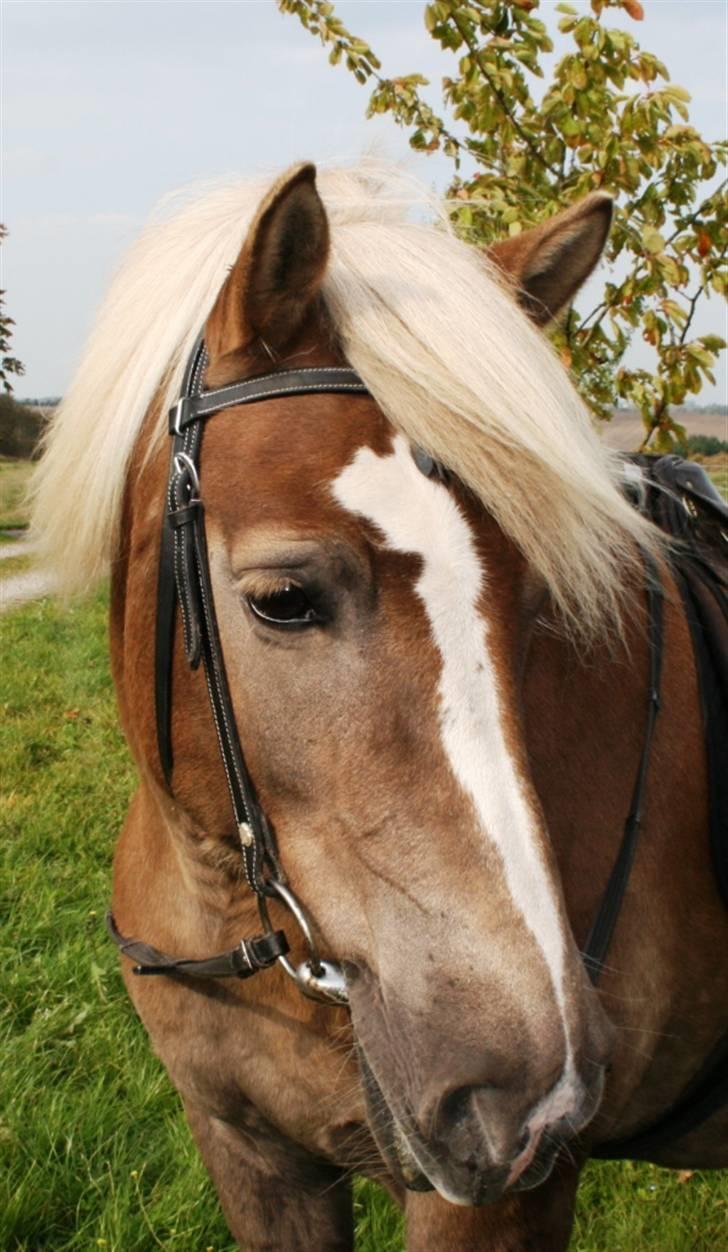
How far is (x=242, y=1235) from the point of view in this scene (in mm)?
2568

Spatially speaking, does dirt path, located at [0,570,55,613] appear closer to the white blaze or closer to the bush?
the bush

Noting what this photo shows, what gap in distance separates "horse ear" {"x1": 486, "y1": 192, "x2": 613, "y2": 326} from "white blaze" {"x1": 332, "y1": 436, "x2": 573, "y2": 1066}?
55 cm

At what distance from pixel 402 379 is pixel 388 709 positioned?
0.52 metres

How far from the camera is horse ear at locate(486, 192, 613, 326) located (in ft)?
6.63

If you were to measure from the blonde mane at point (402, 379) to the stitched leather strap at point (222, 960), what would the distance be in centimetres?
73

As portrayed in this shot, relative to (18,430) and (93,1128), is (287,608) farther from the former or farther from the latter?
(18,430)

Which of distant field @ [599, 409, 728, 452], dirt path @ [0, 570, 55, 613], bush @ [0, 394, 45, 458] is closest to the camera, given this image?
bush @ [0, 394, 45, 458]

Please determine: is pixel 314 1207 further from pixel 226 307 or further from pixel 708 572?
pixel 226 307

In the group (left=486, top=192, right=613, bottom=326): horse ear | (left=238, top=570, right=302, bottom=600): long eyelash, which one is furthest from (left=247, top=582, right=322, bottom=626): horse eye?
(left=486, top=192, right=613, bottom=326): horse ear

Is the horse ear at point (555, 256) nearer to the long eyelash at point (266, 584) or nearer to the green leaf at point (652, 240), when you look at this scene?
the long eyelash at point (266, 584)

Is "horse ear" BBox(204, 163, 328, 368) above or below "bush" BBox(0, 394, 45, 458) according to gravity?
above

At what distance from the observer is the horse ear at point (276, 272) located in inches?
67.3

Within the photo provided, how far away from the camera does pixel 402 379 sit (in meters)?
1.77

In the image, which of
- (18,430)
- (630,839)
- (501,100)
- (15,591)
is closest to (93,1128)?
(630,839)
